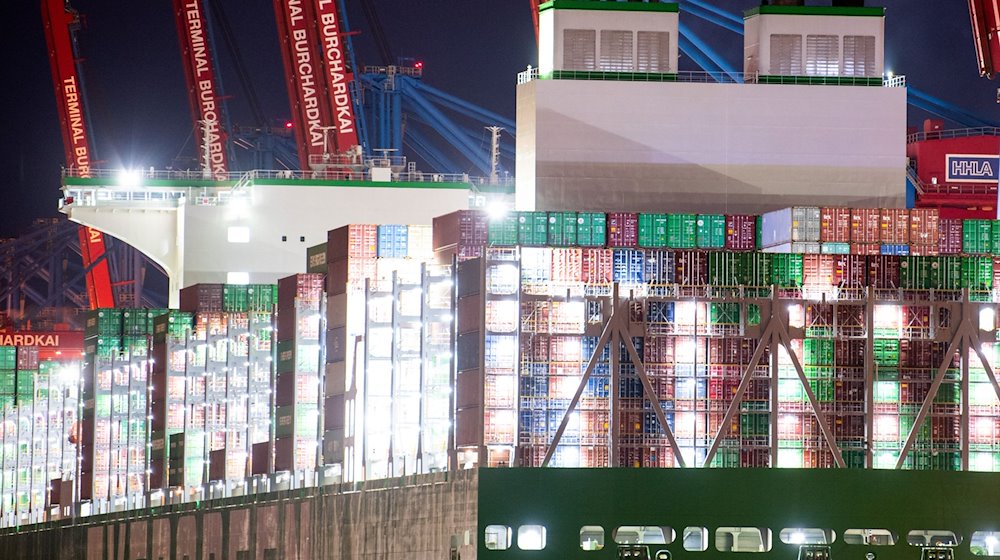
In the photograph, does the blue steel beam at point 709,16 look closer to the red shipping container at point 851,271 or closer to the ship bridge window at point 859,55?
the ship bridge window at point 859,55

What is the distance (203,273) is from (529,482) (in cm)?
2631

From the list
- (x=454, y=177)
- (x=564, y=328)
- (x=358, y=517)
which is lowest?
(x=358, y=517)

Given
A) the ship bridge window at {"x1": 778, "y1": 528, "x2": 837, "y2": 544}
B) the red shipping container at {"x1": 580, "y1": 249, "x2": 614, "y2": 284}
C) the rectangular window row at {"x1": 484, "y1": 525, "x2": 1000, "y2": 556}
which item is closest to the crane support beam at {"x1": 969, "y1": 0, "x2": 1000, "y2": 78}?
the red shipping container at {"x1": 580, "y1": 249, "x2": 614, "y2": 284}

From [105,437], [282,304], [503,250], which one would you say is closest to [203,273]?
[105,437]

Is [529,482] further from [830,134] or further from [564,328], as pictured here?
[830,134]

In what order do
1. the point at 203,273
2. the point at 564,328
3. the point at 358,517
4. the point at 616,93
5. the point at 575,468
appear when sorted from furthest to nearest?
the point at 203,273, the point at 616,93, the point at 358,517, the point at 564,328, the point at 575,468

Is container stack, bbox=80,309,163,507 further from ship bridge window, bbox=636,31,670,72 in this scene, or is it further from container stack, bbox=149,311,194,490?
ship bridge window, bbox=636,31,670,72

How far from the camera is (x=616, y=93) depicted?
45.7m

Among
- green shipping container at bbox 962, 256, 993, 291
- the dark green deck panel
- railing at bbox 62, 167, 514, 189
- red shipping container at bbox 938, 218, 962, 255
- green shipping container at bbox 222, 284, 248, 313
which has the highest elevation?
railing at bbox 62, 167, 514, 189

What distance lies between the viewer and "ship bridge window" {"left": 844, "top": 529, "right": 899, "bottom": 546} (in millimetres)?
34969

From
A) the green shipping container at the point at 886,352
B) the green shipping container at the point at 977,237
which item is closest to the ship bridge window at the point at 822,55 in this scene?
the green shipping container at the point at 977,237

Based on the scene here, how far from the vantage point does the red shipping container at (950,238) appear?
128 ft

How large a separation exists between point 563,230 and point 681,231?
225 centimetres

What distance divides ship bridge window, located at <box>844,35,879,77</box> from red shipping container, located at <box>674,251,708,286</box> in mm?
10960
